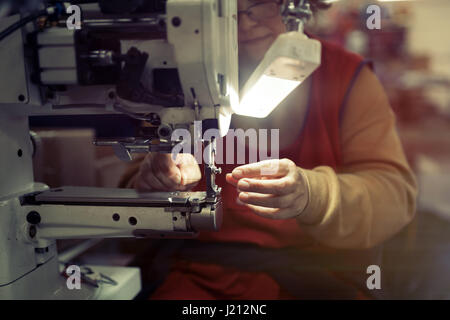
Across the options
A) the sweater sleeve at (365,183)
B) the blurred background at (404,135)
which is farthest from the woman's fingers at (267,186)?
the blurred background at (404,135)

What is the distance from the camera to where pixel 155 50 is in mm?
524

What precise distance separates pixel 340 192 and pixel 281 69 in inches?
14.0

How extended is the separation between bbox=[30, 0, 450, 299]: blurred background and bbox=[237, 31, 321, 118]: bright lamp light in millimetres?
256

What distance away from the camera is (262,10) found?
0.75m

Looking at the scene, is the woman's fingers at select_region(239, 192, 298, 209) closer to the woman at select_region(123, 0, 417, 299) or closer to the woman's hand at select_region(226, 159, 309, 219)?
the woman's hand at select_region(226, 159, 309, 219)

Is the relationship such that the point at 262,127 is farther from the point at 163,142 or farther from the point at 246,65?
the point at 163,142

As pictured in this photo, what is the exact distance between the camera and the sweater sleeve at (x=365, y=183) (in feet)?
2.33

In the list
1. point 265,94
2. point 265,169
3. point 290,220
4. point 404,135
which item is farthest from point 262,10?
point 404,135

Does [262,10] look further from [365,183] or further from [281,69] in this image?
[365,183]

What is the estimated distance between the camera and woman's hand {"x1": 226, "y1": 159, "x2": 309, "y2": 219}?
0.57 meters

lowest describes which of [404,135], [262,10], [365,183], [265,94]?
[404,135]

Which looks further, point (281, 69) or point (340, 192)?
point (340, 192)

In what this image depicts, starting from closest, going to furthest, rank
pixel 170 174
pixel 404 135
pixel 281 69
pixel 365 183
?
pixel 281 69, pixel 170 174, pixel 365 183, pixel 404 135

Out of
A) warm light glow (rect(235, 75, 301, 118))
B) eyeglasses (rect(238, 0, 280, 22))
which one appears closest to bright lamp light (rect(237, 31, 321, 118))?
warm light glow (rect(235, 75, 301, 118))
